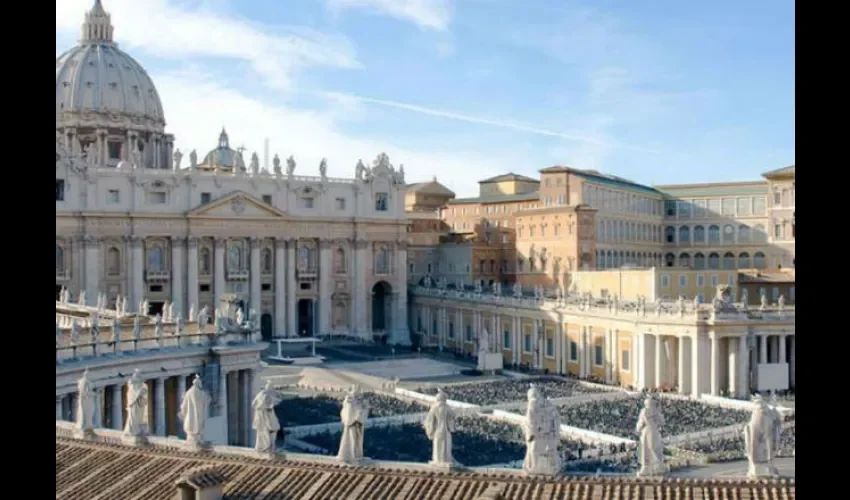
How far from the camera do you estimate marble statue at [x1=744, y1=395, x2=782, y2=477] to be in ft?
56.5

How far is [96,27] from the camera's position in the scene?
313ft

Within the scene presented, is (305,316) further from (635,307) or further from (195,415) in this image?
(195,415)

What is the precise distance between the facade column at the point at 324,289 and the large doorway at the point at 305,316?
74cm

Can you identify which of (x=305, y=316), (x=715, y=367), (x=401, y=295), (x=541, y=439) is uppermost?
(x=401, y=295)

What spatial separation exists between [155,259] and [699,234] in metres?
41.4

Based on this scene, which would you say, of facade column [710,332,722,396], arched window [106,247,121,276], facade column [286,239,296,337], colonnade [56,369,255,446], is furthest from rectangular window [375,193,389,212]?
colonnade [56,369,255,446]

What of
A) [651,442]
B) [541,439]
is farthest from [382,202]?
[541,439]

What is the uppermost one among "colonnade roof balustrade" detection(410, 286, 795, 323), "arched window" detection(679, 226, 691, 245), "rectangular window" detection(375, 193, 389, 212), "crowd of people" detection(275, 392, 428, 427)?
"rectangular window" detection(375, 193, 389, 212)

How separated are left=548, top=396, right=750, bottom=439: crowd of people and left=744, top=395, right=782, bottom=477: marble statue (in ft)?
51.8

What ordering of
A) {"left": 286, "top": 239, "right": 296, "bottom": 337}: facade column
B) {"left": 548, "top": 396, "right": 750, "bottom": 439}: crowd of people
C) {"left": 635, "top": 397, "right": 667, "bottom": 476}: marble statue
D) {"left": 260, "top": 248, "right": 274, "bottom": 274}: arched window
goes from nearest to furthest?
{"left": 635, "top": 397, "right": 667, "bottom": 476}: marble statue → {"left": 548, "top": 396, "right": 750, "bottom": 439}: crowd of people → {"left": 286, "top": 239, "right": 296, "bottom": 337}: facade column → {"left": 260, "top": 248, "right": 274, "bottom": 274}: arched window

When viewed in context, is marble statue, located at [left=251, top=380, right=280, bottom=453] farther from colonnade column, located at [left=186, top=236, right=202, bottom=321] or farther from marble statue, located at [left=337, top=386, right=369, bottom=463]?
colonnade column, located at [left=186, top=236, right=202, bottom=321]

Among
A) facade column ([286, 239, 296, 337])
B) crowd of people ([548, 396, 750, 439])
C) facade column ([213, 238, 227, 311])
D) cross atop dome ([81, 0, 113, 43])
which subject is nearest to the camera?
crowd of people ([548, 396, 750, 439])
